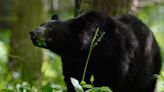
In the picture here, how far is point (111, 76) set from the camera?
6.38 metres

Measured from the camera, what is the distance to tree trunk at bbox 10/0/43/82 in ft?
28.1

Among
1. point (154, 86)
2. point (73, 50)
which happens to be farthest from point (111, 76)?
point (154, 86)

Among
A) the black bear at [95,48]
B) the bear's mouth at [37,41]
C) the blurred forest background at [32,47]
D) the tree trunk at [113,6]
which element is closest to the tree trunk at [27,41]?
the blurred forest background at [32,47]

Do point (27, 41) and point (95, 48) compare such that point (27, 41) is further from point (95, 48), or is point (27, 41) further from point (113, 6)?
point (95, 48)

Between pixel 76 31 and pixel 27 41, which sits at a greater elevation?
pixel 76 31

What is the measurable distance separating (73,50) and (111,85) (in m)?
0.59

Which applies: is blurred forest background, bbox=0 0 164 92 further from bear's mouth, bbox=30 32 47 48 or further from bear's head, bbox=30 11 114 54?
bear's mouth, bbox=30 32 47 48

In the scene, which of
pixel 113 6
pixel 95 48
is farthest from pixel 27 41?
pixel 95 48

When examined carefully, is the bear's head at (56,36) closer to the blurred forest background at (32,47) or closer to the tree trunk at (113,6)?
the blurred forest background at (32,47)

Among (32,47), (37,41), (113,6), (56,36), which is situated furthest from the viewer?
(32,47)

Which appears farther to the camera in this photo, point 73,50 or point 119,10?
point 119,10

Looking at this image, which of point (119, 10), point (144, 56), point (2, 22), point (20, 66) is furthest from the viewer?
point (2, 22)

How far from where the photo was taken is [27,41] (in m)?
8.91

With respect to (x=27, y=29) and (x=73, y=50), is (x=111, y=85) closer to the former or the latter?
(x=73, y=50)
